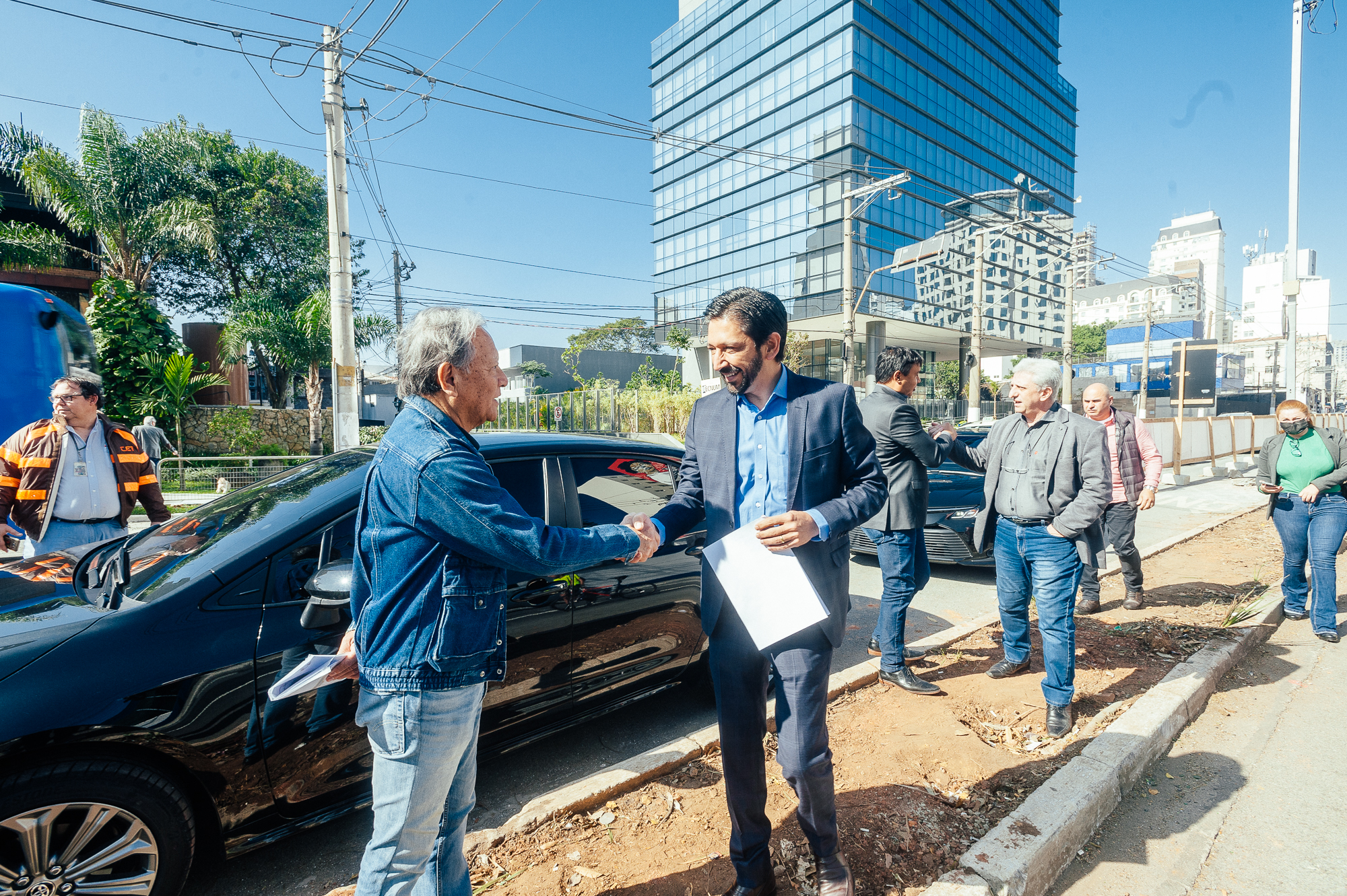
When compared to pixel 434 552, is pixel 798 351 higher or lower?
higher

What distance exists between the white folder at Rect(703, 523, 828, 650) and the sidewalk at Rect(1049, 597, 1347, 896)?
151 centimetres

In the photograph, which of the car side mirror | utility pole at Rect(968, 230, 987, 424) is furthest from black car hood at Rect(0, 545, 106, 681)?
utility pole at Rect(968, 230, 987, 424)

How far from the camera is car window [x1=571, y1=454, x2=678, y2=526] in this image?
3146 mm

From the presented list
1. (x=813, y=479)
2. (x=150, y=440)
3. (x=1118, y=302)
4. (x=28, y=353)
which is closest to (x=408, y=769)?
(x=813, y=479)

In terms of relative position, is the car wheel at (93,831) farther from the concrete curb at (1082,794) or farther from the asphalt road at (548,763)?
the concrete curb at (1082,794)

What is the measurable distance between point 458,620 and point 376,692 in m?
0.26

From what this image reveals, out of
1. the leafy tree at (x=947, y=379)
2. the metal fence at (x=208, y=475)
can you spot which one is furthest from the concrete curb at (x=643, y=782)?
→ the leafy tree at (x=947, y=379)

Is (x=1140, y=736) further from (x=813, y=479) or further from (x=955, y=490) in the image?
(x=955, y=490)

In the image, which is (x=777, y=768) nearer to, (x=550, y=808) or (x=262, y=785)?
(x=550, y=808)

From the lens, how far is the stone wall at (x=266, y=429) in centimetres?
1705

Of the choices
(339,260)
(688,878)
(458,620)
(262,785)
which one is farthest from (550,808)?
(339,260)

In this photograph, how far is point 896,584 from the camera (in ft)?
12.6

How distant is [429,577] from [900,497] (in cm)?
301

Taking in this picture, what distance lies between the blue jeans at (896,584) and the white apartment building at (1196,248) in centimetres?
15189
